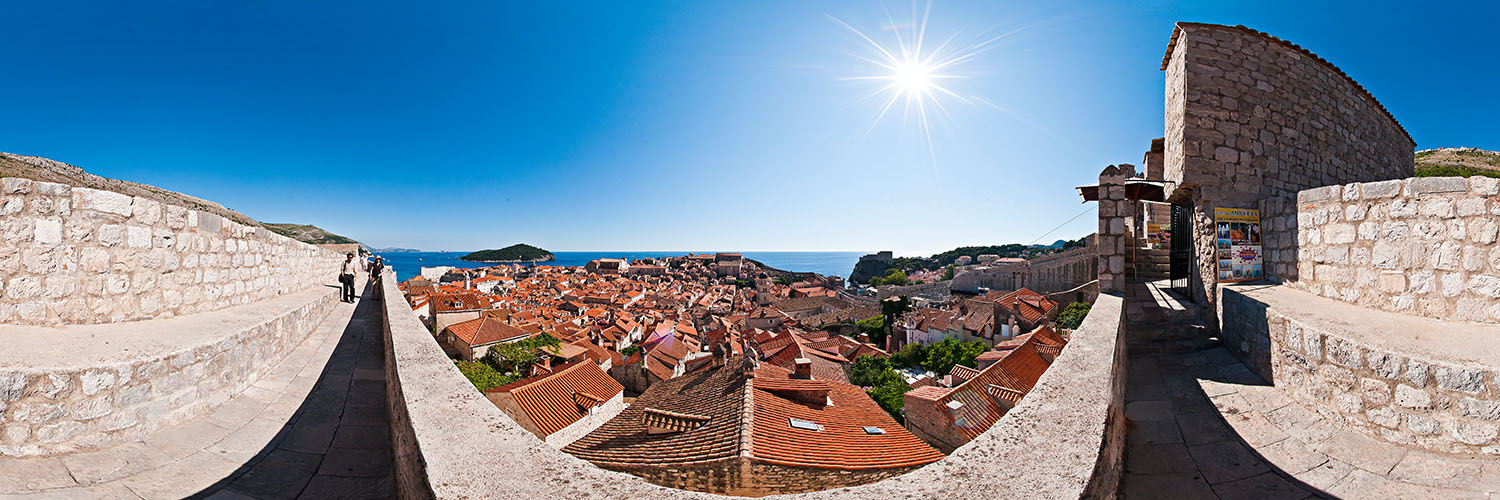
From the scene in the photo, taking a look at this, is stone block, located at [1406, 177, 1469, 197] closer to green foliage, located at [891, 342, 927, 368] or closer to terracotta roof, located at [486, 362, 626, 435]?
terracotta roof, located at [486, 362, 626, 435]

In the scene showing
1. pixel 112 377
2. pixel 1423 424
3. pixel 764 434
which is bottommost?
pixel 764 434

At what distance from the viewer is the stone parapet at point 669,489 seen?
1358 millimetres

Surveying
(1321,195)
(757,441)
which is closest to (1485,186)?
(1321,195)

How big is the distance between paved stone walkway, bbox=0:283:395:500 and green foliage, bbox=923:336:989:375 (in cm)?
1807

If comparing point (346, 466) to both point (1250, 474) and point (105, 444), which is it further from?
point (1250, 474)

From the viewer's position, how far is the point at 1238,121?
6.07m

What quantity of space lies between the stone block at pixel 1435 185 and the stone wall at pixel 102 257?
10164 millimetres

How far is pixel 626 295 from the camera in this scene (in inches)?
1951

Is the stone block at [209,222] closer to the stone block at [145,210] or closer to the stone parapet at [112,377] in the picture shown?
the stone block at [145,210]

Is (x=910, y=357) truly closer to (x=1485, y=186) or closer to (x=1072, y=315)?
(x=1072, y=315)

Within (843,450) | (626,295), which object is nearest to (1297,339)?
(843,450)

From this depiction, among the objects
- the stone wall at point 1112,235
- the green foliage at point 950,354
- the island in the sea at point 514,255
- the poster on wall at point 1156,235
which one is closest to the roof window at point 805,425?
the stone wall at point 1112,235

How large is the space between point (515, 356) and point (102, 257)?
429 inches

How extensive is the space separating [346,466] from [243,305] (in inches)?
189
